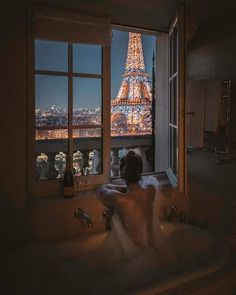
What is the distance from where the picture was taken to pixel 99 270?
1.79 m

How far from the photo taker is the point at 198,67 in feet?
8.46

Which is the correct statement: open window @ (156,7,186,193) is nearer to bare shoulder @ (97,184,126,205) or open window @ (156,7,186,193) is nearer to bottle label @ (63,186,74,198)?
bare shoulder @ (97,184,126,205)

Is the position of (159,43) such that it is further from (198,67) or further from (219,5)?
(219,5)

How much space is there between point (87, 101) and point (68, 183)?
60cm

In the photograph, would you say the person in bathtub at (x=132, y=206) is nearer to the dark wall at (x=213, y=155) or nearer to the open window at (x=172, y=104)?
the open window at (x=172, y=104)

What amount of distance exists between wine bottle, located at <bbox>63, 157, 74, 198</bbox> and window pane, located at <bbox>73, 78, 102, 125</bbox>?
12.7 inches

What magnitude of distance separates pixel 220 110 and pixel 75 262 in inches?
55.0

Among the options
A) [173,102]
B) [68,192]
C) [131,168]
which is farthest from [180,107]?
[68,192]

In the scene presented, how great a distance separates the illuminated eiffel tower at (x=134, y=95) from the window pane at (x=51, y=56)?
8.02 ft

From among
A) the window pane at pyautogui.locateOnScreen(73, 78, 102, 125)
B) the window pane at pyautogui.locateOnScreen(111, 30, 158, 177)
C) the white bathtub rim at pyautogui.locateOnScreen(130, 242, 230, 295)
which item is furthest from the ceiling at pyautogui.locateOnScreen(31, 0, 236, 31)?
the window pane at pyautogui.locateOnScreen(111, 30, 158, 177)

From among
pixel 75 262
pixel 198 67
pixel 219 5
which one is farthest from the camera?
pixel 198 67

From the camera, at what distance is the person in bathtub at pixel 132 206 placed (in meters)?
1.78

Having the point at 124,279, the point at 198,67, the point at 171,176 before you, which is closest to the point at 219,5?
the point at 198,67

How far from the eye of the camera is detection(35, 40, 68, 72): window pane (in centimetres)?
198
